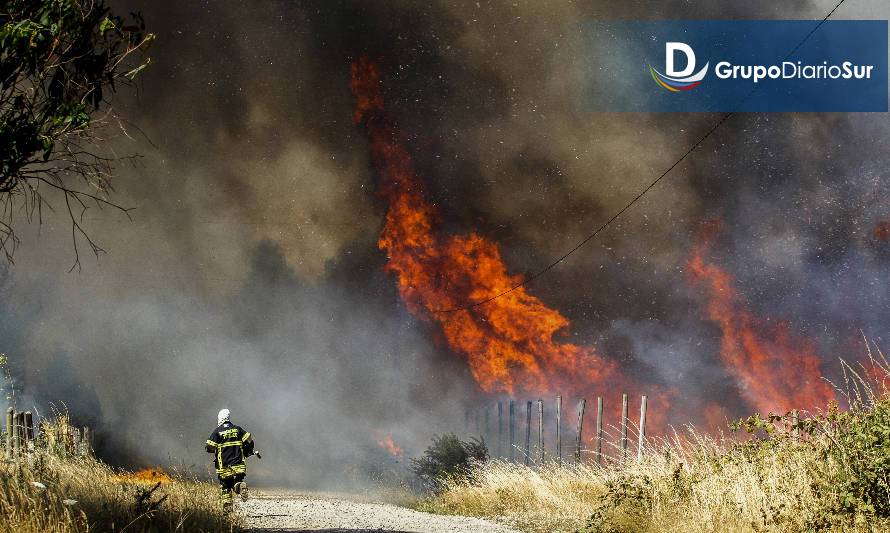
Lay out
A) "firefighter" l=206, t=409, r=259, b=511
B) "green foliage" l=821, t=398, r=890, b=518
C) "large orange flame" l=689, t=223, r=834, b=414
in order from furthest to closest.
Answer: "large orange flame" l=689, t=223, r=834, b=414, "firefighter" l=206, t=409, r=259, b=511, "green foliage" l=821, t=398, r=890, b=518

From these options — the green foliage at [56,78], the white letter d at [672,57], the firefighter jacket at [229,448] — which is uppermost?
the white letter d at [672,57]

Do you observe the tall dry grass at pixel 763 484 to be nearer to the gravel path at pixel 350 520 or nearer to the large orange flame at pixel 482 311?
the gravel path at pixel 350 520

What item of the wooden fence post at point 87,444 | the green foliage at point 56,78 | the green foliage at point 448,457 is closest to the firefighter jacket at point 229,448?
the wooden fence post at point 87,444

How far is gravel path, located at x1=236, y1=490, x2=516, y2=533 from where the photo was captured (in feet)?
39.6

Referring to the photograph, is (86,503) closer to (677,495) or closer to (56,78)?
(56,78)

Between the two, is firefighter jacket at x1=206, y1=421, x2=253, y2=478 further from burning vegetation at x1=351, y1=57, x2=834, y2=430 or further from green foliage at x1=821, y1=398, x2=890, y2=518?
burning vegetation at x1=351, y1=57, x2=834, y2=430

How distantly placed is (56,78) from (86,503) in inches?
168

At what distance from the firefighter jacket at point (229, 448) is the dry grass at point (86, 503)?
1670mm

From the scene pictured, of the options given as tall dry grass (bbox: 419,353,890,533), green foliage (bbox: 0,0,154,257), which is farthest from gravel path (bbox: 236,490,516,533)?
green foliage (bbox: 0,0,154,257)

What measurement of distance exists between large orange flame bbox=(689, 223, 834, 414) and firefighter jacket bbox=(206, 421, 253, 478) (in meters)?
33.3

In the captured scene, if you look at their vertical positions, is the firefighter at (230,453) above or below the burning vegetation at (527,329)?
below

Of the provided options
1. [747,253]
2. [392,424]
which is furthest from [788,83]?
[392,424]

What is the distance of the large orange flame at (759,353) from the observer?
42875mm

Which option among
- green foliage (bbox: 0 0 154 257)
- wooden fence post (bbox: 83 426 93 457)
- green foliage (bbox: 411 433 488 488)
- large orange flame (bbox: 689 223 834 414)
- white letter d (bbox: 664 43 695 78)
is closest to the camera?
green foliage (bbox: 0 0 154 257)
